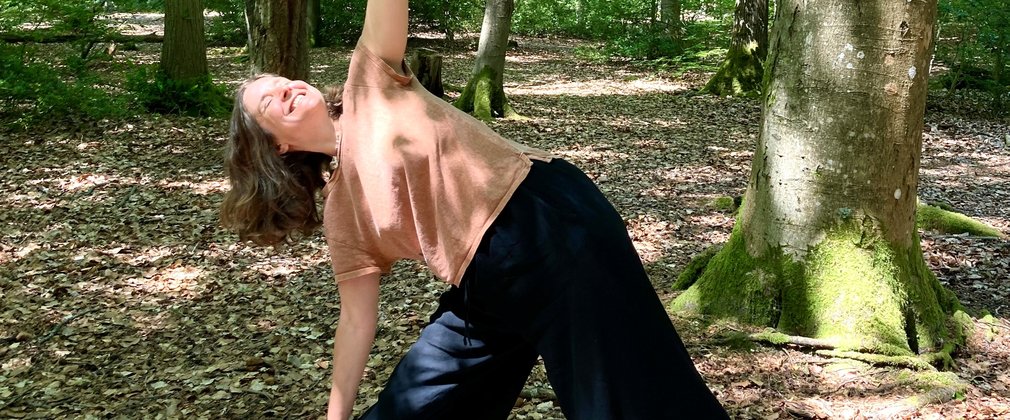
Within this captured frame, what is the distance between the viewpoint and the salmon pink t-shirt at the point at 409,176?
202 centimetres

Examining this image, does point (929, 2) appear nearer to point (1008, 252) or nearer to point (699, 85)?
point (1008, 252)

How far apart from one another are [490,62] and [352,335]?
873cm

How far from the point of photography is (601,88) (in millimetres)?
14648

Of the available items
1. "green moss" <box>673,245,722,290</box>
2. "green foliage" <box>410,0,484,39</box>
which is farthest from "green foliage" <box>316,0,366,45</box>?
"green moss" <box>673,245,722,290</box>

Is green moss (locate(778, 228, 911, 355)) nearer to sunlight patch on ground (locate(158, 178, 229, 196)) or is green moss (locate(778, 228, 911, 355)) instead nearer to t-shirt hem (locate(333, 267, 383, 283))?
t-shirt hem (locate(333, 267, 383, 283))

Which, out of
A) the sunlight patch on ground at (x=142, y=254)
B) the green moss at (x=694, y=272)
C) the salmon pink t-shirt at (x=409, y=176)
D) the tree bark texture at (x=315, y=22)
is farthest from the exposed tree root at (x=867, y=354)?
the tree bark texture at (x=315, y=22)

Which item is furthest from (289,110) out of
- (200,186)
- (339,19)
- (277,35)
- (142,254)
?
(339,19)

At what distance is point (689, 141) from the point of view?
988cm

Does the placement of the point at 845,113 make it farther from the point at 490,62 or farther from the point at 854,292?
the point at 490,62

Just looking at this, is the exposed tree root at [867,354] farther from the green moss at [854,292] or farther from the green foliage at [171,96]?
the green foliage at [171,96]

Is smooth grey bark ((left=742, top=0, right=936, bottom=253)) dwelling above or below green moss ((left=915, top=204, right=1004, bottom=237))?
above

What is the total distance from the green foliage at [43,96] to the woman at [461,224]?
7994 mm

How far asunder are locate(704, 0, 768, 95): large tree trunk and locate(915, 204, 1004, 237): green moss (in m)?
7.12

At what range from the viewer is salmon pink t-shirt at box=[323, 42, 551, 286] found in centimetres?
202
